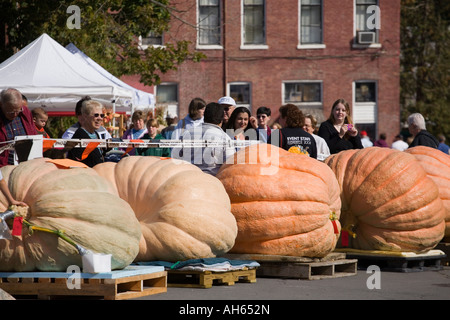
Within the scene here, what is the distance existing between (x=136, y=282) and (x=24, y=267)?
37.1 inches

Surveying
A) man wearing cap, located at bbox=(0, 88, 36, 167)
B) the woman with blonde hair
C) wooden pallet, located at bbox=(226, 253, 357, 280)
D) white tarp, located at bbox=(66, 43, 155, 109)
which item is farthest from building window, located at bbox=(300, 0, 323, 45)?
wooden pallet, located at bbox=(226, 253, 357, 280)

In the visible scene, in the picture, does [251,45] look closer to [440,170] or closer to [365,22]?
[365,22]

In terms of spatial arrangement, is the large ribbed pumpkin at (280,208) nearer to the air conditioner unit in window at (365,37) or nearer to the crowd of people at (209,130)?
the crowd of people at (209,130)

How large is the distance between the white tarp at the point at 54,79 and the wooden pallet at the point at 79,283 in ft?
25.0

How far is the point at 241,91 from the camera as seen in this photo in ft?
112

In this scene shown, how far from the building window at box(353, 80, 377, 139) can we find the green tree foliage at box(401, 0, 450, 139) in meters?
4.61

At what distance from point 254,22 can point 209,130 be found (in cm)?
2541

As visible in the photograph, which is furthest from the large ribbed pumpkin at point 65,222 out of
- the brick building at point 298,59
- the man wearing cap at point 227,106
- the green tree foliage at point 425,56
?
the green tree foliage at point 425,56

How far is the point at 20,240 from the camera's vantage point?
22.2ft

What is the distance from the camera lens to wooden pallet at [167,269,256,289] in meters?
7.48
